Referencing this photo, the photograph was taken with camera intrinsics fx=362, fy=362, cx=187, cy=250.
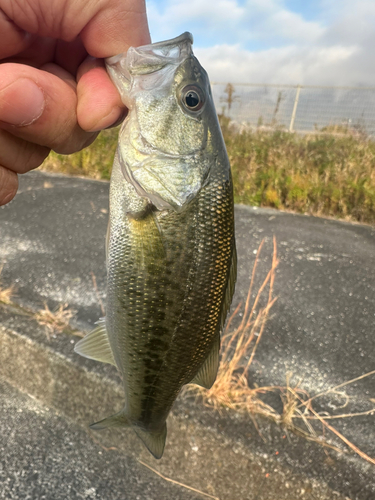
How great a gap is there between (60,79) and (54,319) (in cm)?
200

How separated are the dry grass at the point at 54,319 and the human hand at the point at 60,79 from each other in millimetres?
1542

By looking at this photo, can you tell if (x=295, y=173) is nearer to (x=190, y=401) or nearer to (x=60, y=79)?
(x=190, y=401)

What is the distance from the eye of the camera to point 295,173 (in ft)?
21.1

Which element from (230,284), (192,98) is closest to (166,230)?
(230,284)

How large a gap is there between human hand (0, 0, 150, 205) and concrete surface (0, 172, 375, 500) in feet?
5.42

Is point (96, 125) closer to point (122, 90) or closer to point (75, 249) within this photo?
point (122, 90)

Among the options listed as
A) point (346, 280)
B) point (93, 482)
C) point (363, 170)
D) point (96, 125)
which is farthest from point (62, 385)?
point (363, 170)

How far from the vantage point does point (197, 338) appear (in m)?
1.37

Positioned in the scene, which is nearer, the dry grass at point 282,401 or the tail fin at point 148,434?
the tail fin at point 148,434

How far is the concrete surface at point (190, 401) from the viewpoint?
207 centimetres

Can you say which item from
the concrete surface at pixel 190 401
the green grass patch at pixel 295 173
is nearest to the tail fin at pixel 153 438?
the concrete surface at pixel 190 401

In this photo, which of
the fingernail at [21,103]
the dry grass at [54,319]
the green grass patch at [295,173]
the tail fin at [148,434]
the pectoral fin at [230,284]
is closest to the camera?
the fingernail at [21,103]

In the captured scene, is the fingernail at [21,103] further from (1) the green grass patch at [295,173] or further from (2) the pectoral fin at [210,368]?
(1) the green grass patch at [295,173]

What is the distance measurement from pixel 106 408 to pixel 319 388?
1.48 meters
